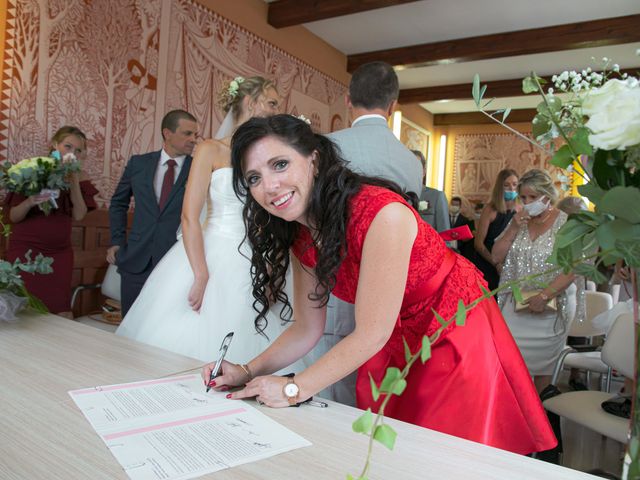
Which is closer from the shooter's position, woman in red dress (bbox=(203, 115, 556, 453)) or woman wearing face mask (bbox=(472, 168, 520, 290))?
woman in red dress (bbox=(203, 115, 556, 453))

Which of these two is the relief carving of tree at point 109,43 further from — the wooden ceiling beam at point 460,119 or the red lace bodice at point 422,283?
the wooden ceiling beam at point 460,119

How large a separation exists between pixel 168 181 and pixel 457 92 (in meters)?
6.11

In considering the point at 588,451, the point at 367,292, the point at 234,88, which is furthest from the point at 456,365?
the point at 588,451

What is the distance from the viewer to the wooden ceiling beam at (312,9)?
4914 mm

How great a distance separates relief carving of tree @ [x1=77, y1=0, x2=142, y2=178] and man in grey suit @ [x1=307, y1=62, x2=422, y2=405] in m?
2.32

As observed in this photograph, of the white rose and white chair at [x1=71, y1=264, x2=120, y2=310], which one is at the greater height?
the white rose

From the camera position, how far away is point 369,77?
2.25m

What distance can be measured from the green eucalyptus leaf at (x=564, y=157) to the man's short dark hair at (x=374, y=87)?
5.69 ft

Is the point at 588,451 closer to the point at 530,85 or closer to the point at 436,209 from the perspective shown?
the point at 436,209

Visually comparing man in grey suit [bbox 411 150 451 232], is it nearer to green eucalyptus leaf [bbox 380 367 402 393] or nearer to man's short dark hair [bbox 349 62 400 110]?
man's short dark hair [bbox 349 62 400 110]

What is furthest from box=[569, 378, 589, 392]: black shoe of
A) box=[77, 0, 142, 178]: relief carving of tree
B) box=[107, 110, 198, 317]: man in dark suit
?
box=[77, 0, 142, 178]: relief carving of tree

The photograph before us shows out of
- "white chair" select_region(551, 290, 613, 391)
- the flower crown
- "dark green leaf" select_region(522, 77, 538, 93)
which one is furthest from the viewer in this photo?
"white chair" select_region(551, 290, 613, 391)

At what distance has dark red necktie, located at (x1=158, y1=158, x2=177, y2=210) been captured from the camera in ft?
10.0

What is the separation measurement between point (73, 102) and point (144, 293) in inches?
78.6
